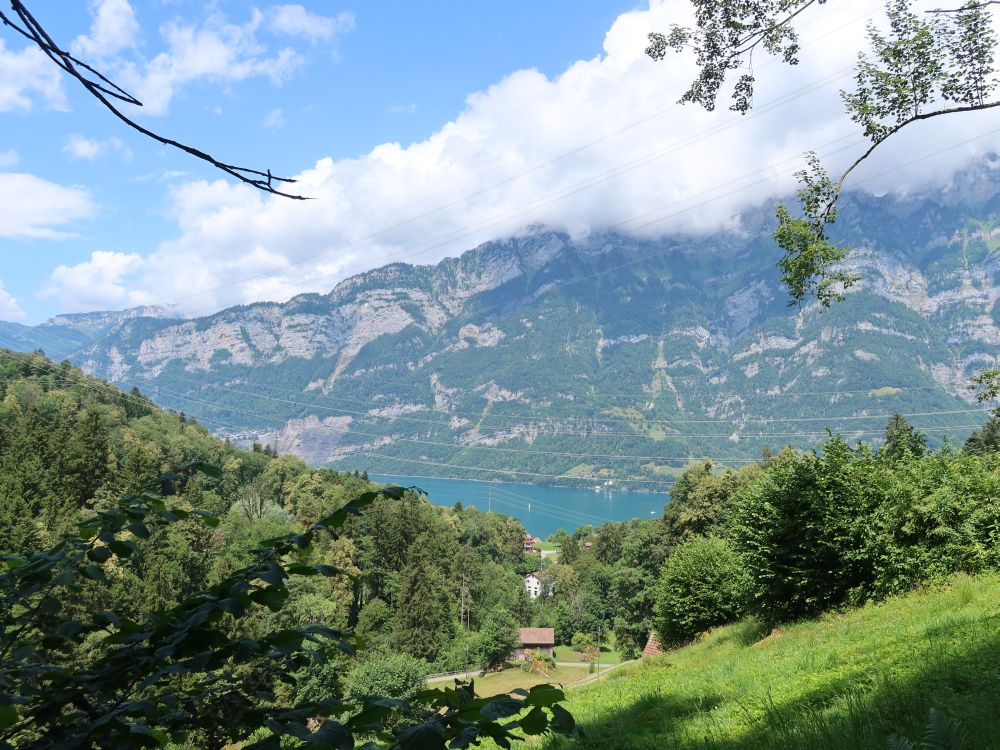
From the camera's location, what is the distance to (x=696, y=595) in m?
21.4

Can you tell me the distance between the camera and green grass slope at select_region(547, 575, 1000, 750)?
14.6ft

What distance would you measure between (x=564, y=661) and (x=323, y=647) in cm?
7075

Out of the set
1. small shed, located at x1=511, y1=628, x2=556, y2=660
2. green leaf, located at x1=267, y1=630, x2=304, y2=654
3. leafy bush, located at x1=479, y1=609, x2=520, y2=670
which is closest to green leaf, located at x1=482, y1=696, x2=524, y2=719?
green leaf, located at x1=267, y1=630, x2=304, y2=654

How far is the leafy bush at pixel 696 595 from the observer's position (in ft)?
68.4

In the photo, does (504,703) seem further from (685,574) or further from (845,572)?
(685,574)

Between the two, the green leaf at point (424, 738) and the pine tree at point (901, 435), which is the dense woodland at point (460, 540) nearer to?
the green leaf at point (424, 738)

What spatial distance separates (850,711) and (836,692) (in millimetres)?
1652

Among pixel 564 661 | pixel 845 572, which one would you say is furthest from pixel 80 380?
pixel 845 572

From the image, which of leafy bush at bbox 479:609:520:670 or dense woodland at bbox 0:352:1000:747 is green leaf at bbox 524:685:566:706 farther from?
leafy bush at bbox 479:609:520:670

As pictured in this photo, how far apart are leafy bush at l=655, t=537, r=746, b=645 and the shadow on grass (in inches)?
540

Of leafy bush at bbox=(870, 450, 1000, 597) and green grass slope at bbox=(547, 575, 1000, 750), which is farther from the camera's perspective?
leafy bush at bbox=(870, 450, 1000, 597)

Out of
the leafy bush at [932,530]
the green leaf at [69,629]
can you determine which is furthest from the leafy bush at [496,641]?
the green leaf at [69,629]

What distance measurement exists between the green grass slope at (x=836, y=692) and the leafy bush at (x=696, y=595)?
9.79 metres

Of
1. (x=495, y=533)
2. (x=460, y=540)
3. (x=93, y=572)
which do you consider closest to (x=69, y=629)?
(x=93, y=572)
